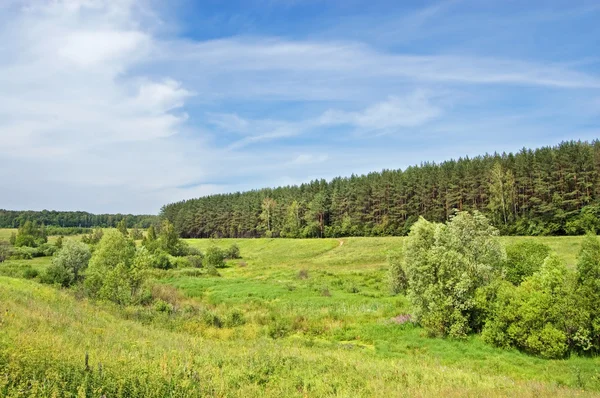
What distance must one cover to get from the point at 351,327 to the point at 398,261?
11.7 meters

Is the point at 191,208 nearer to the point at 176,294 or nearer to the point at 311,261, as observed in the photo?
the point at 311,261

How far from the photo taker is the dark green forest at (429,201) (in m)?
73.8

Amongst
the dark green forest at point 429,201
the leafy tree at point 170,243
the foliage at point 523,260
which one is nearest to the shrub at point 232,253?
the leafy tree at point 170,243

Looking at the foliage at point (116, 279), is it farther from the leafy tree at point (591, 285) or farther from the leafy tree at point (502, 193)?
the leafy tree at point (502, 193)

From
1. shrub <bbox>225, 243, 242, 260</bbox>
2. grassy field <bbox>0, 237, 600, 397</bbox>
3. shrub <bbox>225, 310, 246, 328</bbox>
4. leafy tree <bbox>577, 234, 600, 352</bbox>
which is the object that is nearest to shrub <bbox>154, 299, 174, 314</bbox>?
grassy field <bbox>0, 237, 600, 397</bbox>

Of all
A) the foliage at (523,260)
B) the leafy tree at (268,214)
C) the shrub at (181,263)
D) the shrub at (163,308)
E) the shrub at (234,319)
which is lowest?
the shrub at (181,263)

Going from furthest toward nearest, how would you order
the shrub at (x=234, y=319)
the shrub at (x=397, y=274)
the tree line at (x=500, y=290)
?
the shrub at (x=397, y=274) < the shrub at (x=234, y=319) < the tree line at (x=500, y=290)

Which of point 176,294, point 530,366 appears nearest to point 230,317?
point 176,294

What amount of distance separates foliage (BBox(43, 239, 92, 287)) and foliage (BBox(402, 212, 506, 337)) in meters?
38.1

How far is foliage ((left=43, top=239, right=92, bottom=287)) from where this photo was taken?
4297 cm

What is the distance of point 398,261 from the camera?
35156 millimetres

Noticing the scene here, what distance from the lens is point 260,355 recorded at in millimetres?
14070

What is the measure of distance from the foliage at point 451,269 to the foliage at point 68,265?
1499 inches

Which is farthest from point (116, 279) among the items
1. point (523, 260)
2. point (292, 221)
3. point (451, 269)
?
point (292, 221)
